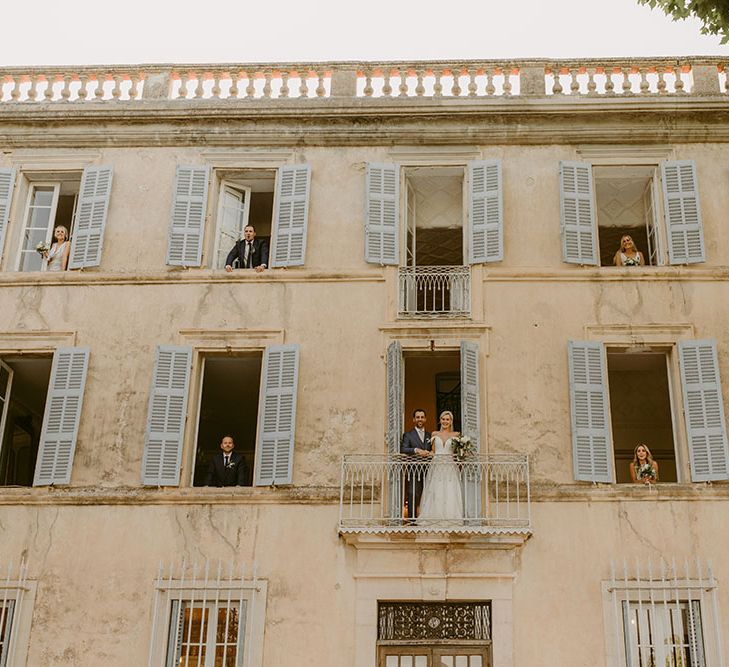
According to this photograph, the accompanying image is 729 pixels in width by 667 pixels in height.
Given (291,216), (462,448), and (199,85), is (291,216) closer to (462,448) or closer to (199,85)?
(199,85)

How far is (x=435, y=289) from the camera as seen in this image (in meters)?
16.6

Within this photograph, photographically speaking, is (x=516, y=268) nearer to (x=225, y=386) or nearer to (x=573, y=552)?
(x=573, y=552)

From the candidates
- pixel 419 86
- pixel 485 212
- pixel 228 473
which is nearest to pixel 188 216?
pixel 228 473

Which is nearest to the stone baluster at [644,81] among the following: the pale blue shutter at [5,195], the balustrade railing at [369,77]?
the balustrade railing at [369,77]

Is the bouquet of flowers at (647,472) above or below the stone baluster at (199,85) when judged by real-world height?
below

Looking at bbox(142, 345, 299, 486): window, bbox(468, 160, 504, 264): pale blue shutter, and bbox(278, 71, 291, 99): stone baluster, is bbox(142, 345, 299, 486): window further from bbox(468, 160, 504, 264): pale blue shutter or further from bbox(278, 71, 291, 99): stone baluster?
bbox(278, 71, 291, 99): stone baluster

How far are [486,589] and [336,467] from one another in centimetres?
258

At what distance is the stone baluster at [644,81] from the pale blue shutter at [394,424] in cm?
578

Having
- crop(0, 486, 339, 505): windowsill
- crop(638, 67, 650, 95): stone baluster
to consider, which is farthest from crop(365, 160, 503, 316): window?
crop(0, 486, 339, 505): windowsill

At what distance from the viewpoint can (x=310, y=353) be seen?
15.9 m

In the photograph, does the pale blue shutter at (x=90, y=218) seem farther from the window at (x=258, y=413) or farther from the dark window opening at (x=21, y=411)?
the window at (x=258, y=413)

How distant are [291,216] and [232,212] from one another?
127 centimetres

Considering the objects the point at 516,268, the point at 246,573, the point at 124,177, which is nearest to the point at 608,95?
the point at 516,268

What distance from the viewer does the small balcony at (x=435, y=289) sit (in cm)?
1617
